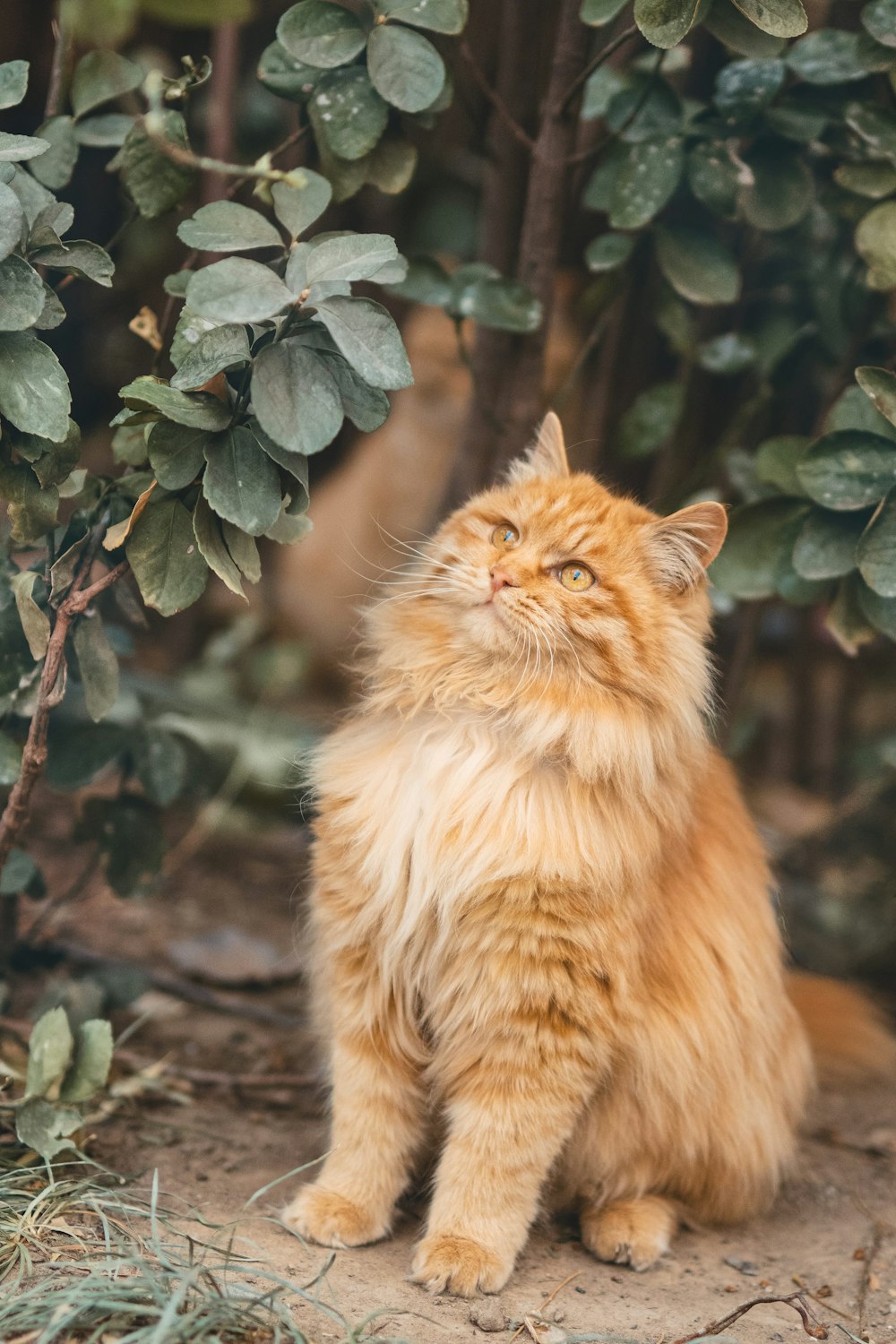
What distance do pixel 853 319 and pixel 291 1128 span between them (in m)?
2.21

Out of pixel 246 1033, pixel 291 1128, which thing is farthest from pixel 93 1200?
pixel 246 1033

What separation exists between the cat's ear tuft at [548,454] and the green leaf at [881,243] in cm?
67

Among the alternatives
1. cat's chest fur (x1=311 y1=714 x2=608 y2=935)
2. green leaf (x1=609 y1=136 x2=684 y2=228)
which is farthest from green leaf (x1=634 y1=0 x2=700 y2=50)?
cat's chest fur (x1=311 y1=714 x2=608 y2=935)

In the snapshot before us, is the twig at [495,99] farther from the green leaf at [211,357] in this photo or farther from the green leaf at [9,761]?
the green leaf at [9,761]

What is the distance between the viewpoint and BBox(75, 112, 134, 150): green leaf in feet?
6.75

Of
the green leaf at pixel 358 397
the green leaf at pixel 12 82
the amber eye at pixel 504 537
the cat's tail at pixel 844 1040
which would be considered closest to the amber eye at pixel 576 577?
the amber eye at pixel 504 537

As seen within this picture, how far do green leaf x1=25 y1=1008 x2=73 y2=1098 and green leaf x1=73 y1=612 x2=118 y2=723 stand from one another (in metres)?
0.54

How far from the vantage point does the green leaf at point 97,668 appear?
1989mm

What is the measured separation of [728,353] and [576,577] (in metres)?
1.04

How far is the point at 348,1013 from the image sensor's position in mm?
1981

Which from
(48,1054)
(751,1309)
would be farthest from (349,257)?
(751,1309)

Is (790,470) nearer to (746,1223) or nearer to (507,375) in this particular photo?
(507,375)

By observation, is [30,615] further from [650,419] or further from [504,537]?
[650,419]

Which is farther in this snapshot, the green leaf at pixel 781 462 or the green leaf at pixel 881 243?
the green leaf at pixel 781 462
